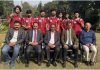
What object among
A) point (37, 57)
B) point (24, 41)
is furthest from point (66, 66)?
point (24, 41)

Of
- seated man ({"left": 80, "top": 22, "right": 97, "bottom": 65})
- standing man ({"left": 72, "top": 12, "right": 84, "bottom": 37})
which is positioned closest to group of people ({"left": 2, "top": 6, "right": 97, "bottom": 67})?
seated man ({"left": 80, "top": 22, "right": 97, "bottom": 65})

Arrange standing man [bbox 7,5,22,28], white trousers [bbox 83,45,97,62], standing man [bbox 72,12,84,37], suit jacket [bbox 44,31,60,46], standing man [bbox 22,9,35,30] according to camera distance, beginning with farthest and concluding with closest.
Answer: standing man [bbox 72,12,84,37], standing man [bbox 22,9,35,30], standing man [bbox 7,5,22,28], suit jacket [bbox 44,31,60,46], white trousers [bbox 83,45,97,62]

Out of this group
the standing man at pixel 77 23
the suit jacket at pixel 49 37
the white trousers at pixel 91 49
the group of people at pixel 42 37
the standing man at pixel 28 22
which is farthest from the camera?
the standing man at pixel 77 23

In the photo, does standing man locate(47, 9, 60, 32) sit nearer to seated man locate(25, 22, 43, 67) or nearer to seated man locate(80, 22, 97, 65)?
seated man locate(25, 22, 43, 67)

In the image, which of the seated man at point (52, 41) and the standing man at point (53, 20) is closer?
the seated man at point (52, 41)

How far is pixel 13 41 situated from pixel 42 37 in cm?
105

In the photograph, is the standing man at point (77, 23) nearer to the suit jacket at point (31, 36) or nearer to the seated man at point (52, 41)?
the seated man at point (52, 41)

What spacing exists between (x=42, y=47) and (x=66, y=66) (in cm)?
109

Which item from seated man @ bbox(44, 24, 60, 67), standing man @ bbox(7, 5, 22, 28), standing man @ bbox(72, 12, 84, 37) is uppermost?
standing man @ bbox(7, 5, 22, 28)

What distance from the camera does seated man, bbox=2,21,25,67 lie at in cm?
983

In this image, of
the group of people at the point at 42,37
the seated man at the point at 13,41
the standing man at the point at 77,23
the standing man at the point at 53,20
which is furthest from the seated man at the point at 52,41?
the standing man at the point at 77,23

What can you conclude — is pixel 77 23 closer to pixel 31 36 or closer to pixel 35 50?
pixel 31 36

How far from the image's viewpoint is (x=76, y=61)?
401 inches

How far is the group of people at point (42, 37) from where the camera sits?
999 cm
